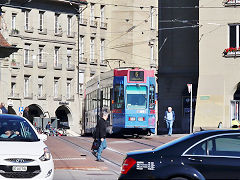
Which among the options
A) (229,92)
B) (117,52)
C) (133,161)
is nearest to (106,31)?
(117,52)

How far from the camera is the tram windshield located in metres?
35.6

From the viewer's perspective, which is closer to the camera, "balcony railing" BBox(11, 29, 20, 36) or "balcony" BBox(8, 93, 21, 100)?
"balcony" BBox(8, 93, 21, 100)

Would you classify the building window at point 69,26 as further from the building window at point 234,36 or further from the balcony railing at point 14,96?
the building window at point 234,36

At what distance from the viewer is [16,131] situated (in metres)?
16.3

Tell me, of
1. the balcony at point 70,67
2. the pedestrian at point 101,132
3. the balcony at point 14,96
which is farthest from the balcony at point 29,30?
the pedestrian at point 101,132

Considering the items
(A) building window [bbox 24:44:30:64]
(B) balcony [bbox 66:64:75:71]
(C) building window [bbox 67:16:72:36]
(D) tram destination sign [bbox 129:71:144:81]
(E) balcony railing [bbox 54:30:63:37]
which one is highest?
(C) building window [bbox 67:16:72:36]

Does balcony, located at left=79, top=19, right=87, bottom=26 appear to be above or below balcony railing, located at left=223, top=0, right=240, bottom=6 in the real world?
above

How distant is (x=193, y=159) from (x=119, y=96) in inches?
926

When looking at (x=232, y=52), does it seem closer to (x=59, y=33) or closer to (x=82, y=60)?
(x=82, y=60)

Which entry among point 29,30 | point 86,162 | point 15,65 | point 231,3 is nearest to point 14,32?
point 29,30

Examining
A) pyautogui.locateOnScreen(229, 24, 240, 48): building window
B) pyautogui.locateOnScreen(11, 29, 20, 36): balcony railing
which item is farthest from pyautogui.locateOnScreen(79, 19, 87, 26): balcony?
pyautogui.locateOnScreen(229, 24, 240, 48): building window

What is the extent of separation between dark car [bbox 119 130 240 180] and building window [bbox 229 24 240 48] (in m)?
32.7

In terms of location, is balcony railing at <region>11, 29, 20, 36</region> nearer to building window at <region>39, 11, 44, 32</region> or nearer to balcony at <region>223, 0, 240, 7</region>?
building window at <region>39, 11, 44, 32</region>

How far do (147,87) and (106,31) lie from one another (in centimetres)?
4802
